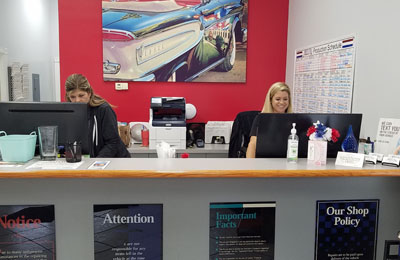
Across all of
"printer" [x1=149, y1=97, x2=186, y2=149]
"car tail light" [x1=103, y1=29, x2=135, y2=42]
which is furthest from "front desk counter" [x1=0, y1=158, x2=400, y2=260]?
"car tail light" [x1=103, y1=29, x2=135, y2=42]

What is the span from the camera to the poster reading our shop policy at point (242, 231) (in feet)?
5.60

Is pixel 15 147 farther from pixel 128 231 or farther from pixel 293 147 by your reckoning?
pixel 293 147

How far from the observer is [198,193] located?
5.54ft

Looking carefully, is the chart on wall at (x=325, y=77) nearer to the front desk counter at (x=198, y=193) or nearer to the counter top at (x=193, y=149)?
the counter top at (x=193, y=149)

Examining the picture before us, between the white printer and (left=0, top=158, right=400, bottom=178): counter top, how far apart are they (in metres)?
2.27

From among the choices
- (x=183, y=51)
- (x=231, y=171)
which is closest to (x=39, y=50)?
(x=183, y=51)

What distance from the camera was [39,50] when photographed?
588 centimetres

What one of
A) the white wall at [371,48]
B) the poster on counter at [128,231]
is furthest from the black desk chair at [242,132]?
the poster on counter at [128,231]

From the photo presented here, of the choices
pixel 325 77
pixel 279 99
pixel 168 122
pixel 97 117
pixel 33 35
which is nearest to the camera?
pixel 97 117

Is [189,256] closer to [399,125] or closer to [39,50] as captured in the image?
[399,125]

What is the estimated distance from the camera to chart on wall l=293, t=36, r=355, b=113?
2762mm

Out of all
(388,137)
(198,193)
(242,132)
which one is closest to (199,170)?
(198,193)

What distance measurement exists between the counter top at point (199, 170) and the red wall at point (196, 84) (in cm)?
246

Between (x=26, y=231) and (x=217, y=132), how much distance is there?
2636 mm
